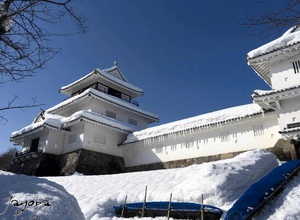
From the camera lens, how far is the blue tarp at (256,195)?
5.61 meters

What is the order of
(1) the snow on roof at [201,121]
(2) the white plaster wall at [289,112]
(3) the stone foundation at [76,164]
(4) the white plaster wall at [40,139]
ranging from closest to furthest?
(2) the white plaster wall at [289,112], (1) the snow on roof at [201,121], (3) the stone foundation at [76,164], (4) the white plaster wall at [40,139]

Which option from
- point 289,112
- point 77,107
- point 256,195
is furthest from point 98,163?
point 256,195

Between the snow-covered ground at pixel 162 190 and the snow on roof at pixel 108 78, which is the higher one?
the snow on roof at pixel 108 78

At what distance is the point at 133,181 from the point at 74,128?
43.5ft

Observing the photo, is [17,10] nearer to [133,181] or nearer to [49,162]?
[133,181]

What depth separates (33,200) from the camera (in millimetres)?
4566

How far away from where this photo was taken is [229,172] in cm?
824

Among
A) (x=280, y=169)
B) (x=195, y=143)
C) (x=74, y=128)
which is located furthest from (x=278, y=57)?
(x=74, y=128)

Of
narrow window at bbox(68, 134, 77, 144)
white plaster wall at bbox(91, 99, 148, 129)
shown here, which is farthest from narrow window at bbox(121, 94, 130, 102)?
narrow window at bbox(68, 134, 77, 144)

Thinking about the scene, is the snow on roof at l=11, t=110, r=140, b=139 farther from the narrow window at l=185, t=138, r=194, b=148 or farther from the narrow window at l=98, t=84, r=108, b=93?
the narrow window at l=185, t=138, r=194, b=148

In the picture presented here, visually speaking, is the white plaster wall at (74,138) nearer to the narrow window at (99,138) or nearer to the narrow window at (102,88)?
the narrow window at (99,138)

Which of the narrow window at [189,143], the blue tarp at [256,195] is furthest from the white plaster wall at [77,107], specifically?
the blue tarp at [256,195]

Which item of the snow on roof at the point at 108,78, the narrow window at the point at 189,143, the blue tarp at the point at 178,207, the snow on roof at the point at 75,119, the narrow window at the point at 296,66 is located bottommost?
the blue tarp at the point at 178,207

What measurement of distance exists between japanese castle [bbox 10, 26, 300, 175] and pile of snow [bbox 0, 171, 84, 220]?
12.2 meters
